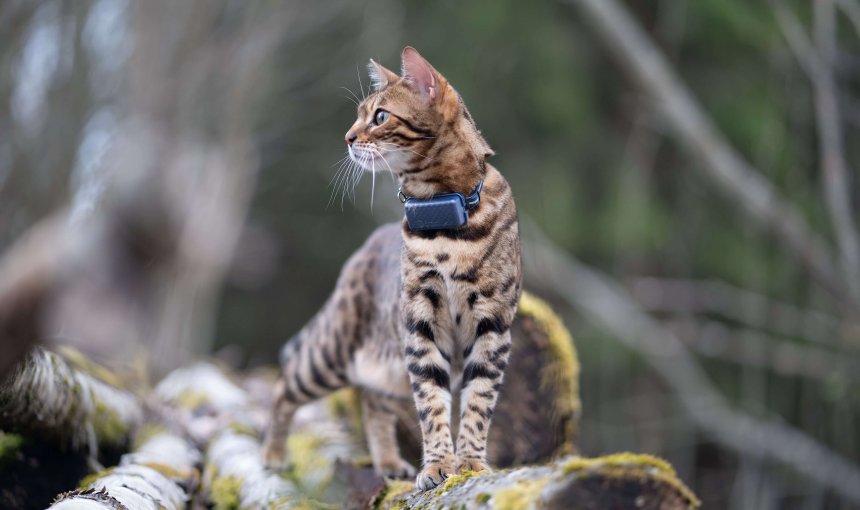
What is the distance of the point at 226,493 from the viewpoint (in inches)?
151

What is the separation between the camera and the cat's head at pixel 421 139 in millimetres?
3170

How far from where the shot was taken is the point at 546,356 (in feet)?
14.3

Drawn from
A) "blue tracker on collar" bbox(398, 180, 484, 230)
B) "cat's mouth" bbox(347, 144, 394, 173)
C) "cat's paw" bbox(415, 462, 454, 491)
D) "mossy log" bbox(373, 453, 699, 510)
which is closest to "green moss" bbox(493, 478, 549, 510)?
"mossy log" bbox(373, 453, 699, 510)

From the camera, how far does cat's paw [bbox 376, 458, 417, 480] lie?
12.9 feet

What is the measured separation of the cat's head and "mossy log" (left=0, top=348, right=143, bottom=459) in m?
1.40

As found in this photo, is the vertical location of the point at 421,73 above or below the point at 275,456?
above

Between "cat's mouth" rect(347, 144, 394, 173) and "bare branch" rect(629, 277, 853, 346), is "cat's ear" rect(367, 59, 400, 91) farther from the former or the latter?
"bare branch" rect(629, 277, 853, 346)

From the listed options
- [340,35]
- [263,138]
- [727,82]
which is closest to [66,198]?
[263,138]

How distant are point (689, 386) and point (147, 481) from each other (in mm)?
7957

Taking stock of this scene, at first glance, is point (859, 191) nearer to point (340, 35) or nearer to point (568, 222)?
point (568, 222)

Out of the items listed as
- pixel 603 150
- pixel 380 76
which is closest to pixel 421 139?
pixel 380 76

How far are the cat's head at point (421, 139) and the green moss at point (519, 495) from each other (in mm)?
1249

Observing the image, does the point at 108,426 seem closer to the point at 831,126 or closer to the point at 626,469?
the point at 626,469

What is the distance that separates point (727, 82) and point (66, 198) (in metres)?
9.36
